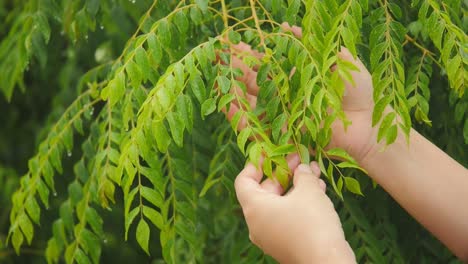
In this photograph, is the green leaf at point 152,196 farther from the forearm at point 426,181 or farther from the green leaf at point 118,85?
the forearm at point 426,181

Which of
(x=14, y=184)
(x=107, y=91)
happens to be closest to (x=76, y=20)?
(x=107, y=91)

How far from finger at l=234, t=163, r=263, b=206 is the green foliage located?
36mm

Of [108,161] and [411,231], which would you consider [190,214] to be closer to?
[108,161]

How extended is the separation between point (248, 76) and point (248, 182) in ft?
0.99

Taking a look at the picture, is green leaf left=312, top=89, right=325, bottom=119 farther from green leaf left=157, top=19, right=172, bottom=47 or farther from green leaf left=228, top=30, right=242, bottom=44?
green leaf left=157, top=19, right=172, bottom=47

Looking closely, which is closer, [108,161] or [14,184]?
[108,161]

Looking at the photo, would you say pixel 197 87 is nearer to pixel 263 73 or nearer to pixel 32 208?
pixel 263 73

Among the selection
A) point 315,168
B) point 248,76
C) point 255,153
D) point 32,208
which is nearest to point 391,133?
point 315,168

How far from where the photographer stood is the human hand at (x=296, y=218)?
1.31 metres

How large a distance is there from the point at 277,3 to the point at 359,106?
243mm

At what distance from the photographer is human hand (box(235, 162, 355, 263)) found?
4.31ft

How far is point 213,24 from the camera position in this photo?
186cm

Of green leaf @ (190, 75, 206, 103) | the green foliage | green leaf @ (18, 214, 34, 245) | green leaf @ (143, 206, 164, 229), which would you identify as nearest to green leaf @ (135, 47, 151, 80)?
the green foliage

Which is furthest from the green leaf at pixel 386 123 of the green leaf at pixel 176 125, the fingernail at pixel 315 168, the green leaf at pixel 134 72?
the green leaf at pixel 134 72
